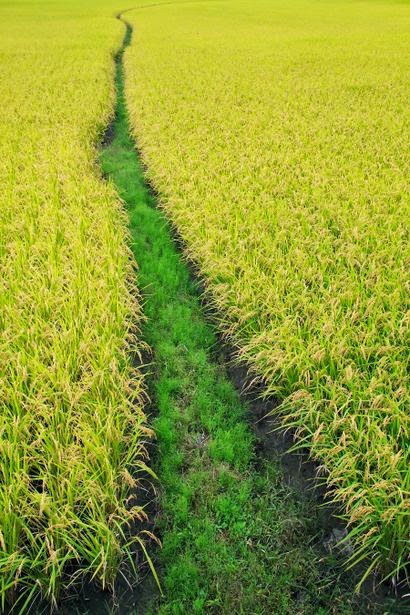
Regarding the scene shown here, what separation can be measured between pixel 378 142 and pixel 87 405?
7.22 metres

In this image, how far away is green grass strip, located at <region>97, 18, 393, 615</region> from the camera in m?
2.55

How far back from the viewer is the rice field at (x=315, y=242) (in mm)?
2760

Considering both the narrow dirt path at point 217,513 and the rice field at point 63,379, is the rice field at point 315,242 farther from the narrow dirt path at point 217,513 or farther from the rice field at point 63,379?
the rice field at point 63,379

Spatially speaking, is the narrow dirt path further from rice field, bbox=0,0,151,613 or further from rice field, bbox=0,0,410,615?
rice field, bbox=0,0,151,613

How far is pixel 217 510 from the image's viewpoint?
2.99 meters

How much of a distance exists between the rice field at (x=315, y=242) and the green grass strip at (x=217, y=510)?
12.0 inches

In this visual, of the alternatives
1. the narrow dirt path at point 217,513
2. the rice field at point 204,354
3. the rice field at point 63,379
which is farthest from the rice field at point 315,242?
the rice field at point 63,379

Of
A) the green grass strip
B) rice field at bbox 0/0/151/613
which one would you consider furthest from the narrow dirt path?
rice field at bbox 0/0/151/613

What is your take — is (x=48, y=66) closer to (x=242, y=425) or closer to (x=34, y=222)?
(x=34, y=222)

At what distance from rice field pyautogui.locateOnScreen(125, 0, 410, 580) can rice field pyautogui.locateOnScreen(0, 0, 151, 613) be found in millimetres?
1028

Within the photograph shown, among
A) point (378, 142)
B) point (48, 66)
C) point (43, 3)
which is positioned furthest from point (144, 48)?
point (43, 3)

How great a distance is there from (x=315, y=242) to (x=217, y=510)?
9.29 feet

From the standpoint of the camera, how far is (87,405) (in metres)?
3.07

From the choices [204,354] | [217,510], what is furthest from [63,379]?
[204,354]
